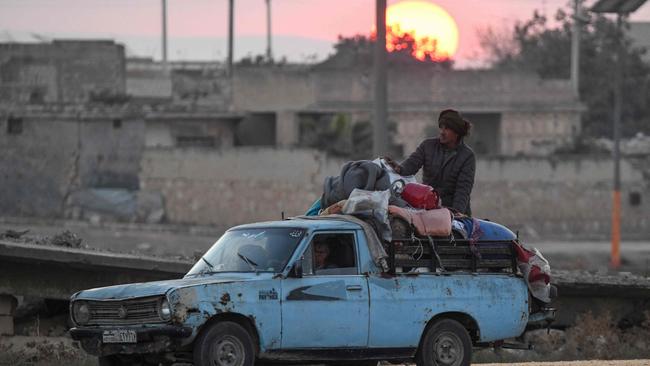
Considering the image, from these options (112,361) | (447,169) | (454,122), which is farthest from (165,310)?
(454,122)

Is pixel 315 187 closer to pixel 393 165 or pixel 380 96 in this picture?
pixel 380 96

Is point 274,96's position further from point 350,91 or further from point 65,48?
point 65,48

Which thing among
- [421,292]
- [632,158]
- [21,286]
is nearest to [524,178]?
[632,158]

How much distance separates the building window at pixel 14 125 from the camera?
4733 centimetres

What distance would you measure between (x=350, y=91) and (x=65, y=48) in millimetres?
11047

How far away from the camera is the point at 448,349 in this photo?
43.1 ft

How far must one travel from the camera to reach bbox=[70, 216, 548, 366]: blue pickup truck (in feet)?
38.6

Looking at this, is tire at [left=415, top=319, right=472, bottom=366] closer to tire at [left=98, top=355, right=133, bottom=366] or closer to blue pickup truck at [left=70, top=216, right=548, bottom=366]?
blue pickup truck at [left=70, top=216, right=548, bottom=366]

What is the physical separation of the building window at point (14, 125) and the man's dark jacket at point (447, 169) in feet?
112

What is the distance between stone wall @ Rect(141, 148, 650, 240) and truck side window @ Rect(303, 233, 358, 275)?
32.1 m

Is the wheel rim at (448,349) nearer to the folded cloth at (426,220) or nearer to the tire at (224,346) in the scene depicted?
the folded cloth at (426,220)

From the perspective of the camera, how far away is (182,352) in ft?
38.9

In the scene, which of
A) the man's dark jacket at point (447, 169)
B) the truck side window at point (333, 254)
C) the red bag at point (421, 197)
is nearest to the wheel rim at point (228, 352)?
the truck side window at point (333, 254)

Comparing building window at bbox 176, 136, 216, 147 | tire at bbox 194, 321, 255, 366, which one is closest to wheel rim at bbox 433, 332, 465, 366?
tire at bbox 194, 321, 255, 366
